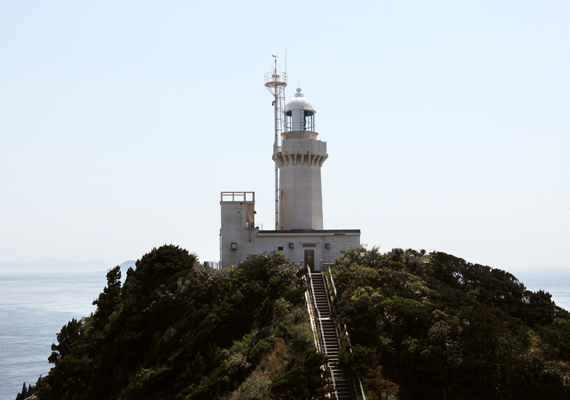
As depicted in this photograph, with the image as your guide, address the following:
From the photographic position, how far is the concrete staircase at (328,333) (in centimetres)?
2492

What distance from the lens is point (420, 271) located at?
37.0m

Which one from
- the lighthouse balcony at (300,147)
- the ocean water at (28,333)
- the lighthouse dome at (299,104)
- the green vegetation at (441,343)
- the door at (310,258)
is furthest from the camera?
the ocean water at (28,333)

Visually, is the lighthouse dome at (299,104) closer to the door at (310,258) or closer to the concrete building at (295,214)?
the concrete building at (295,214)

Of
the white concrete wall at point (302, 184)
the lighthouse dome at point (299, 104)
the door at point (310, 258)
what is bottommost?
the door at point (310, 258)

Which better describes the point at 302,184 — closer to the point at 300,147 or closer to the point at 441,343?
the point at 300,147

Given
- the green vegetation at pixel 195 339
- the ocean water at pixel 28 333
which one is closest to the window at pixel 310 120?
the green vegetation at pixel 195 339

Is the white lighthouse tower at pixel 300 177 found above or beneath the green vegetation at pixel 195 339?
above

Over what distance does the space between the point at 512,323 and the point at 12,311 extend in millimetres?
109586

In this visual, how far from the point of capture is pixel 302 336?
26750mm

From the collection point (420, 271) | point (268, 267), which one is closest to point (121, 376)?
point (268, 267)

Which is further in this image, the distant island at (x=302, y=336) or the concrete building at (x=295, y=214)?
the concrete building at (x=295, y=214)

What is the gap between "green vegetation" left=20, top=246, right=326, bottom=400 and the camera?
82.9 ft

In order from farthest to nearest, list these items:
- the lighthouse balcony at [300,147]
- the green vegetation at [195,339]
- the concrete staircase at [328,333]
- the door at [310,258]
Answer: the lighthouse balcony at [300,147], the door at [310,258], the green vegetation at [195,339], the concrete staircase at [328,333]

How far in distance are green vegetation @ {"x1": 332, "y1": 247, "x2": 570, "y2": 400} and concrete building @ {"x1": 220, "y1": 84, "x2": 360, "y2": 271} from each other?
635 centimetres
